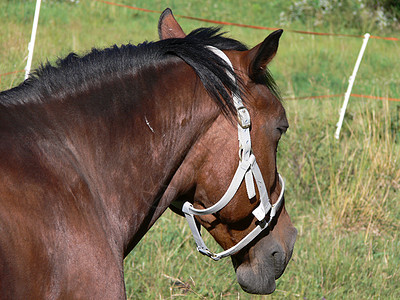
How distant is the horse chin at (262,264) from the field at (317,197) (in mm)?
1036

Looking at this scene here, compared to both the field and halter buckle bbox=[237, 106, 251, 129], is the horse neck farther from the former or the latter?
the field

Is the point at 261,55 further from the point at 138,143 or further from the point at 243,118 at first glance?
the point at 138,143

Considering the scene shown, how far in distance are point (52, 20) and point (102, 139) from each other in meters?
8.35

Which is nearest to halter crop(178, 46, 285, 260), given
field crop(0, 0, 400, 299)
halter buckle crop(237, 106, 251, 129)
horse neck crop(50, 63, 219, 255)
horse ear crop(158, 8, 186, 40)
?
halter buckle crop(237, 106, 251, 129)

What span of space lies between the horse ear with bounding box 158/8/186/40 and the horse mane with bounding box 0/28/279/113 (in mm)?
365

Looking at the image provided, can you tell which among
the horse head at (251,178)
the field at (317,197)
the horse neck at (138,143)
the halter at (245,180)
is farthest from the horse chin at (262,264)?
the field at (317,197)

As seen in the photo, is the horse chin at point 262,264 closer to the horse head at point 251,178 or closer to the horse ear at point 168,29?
the horse head at point 251,178

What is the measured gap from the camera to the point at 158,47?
2.13 metres

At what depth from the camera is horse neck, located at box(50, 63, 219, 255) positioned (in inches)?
76.5

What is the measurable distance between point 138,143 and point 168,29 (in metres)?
0.79

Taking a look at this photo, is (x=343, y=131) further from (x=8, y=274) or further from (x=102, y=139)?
(x=8, y=274)

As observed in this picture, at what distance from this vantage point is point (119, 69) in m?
2.05

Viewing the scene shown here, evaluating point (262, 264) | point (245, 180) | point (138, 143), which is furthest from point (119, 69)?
point (262, 264)

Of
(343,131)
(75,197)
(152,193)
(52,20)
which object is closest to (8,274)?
(75,197)
